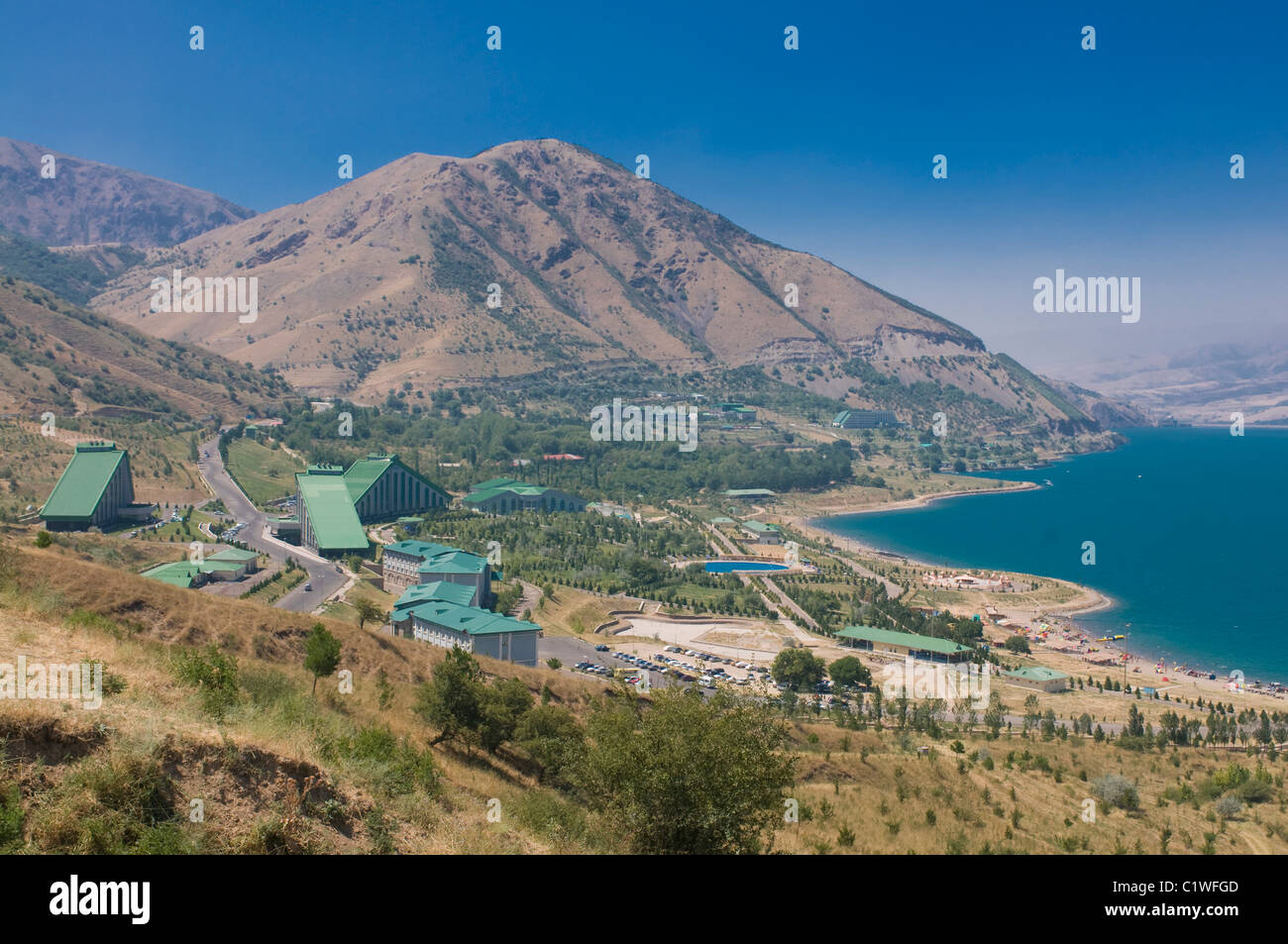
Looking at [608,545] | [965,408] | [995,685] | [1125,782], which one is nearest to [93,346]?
[608,545]

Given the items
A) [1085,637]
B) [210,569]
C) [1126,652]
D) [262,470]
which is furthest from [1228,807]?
[262,470]

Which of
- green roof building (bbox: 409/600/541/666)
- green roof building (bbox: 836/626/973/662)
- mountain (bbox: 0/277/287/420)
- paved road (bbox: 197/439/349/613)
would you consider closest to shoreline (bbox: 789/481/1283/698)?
green roof building (bbox: 836/626/973/662)

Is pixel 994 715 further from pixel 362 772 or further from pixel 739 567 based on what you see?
pixel 739 567

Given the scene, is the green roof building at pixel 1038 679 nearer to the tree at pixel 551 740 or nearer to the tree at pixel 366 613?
the tree at pixel 366 613

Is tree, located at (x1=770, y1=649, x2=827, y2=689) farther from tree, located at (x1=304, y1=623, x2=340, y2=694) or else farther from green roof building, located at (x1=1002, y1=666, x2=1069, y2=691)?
tree, located at (x1=304, y1=623, x2=340, y2=694)

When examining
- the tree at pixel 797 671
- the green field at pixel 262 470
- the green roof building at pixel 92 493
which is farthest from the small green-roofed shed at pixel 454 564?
the green field at pixel 262 470
